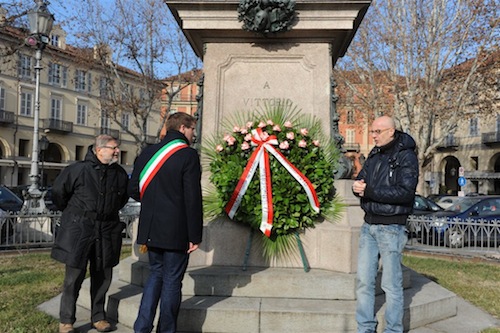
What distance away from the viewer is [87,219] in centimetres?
430

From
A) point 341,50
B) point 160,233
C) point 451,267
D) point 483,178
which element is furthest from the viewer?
point 483,178

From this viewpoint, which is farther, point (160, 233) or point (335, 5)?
point (335, 5)

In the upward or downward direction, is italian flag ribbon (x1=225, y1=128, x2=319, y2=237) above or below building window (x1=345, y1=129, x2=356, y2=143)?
below

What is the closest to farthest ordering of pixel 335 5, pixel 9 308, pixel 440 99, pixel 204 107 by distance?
1. pixel 9 308
2. pixel 335 5
3. pixel 204 107
4. pixel 440 99

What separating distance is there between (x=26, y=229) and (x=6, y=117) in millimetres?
35876

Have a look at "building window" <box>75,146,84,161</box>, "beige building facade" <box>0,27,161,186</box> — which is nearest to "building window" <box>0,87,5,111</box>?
"beige building facade" <box>0,27,161,186</box>

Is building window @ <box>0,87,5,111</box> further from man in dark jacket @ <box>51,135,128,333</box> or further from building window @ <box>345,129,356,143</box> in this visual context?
man in dark jacket @ <box>51,135,128,333</box>

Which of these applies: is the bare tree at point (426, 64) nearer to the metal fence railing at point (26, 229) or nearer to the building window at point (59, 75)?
the metal fence railing at point (26, 229)

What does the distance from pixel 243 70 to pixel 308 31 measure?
3.07ft

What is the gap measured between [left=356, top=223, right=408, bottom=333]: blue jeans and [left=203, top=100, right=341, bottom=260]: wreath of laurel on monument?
124 cm

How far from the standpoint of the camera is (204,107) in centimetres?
607

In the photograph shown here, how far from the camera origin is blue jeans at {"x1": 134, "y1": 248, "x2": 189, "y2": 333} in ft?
12.6

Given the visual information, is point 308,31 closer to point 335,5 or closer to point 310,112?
point 335,5

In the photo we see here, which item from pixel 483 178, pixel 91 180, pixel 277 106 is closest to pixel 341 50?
pixel 277 106
